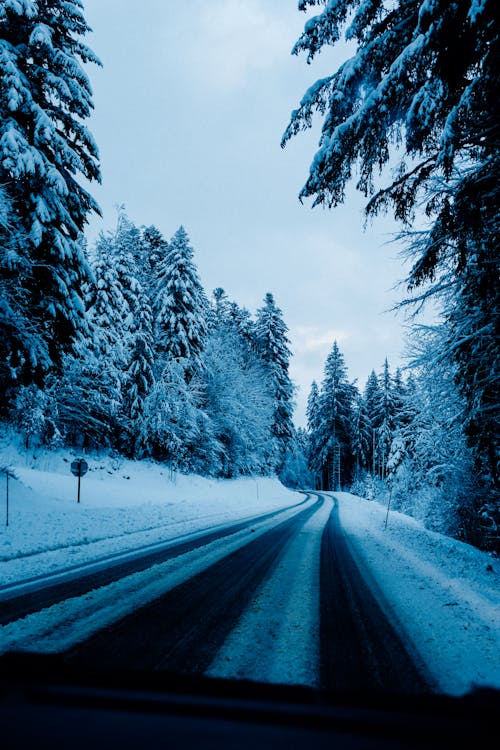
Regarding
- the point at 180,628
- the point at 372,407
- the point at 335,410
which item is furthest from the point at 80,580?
the point at 372,407

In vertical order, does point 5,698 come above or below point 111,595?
above

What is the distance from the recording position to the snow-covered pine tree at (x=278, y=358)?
4258 cm

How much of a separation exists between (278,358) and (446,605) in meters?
38.9

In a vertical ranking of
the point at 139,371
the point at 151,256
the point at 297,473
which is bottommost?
the point at 297,473

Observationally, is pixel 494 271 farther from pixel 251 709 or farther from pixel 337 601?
pixel 251 709

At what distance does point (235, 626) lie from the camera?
356cm

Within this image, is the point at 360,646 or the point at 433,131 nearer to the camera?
the point at 360,646

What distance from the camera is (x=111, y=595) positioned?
447cm

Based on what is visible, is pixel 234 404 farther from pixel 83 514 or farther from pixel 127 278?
pixel 83 514

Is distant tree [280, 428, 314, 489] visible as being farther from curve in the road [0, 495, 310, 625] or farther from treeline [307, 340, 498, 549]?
curve in the road [0, 495, 310, 625]

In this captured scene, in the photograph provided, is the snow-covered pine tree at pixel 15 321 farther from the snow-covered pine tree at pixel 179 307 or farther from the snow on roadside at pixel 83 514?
the snow-covered pine tree at pixel 179 307

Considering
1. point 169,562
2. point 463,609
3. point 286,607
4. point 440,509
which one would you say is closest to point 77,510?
point 169,562

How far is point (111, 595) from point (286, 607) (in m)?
2.03

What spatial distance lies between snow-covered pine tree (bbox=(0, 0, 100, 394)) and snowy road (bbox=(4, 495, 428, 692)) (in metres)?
7.29
